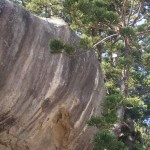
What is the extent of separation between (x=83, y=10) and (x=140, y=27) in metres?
2.36

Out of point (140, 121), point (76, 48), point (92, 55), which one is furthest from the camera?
point (140, 121)

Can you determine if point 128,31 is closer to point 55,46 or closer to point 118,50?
point 55,46

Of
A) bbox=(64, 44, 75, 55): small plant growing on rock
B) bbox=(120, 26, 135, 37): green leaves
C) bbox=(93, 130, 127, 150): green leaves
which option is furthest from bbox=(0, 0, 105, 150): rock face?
bbox=(93, 130, 127, 150): green leaves

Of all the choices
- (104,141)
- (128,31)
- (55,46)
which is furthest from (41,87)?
(128,31)

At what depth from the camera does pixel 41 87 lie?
9188 millimetres

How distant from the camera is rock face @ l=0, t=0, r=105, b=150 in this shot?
8695 mm

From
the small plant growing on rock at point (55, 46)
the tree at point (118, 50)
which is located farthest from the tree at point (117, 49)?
the small plant growing on rock at point (55, 46)

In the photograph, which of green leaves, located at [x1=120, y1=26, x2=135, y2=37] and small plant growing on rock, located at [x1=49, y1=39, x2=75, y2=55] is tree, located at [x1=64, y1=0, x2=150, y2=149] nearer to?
green leaves, located at [x1=120, y1=26, x2=135, y2=37]

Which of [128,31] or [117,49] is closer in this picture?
[128,31]

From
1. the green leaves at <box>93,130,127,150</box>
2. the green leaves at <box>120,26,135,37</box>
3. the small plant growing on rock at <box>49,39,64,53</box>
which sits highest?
the green leaves at <box>120,26,135,37</box>

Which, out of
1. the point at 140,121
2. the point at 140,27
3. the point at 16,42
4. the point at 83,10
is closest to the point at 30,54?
the point at 16,42

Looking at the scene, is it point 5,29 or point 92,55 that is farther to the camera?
point 92,55

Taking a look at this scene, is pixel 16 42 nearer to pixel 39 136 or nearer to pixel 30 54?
pixel 30 54

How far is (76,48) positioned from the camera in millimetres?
10188
